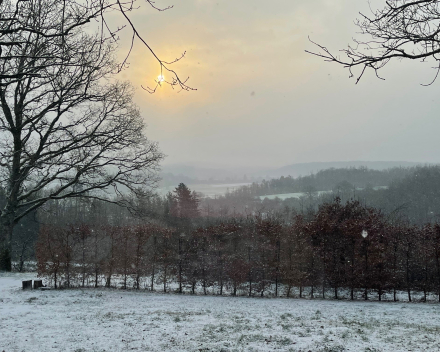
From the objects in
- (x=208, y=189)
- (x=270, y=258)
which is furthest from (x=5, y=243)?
(x=208, y=189)

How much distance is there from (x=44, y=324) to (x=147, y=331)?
2.23m

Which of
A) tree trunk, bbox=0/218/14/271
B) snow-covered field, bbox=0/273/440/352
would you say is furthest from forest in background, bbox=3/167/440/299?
snow-covered field, bbox=0/273/440/352

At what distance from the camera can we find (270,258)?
47.7ft

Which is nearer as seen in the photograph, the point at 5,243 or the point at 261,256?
the point at 261,256

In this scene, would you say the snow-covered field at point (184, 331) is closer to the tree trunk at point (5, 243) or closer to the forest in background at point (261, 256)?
the forest in background at point (261, 256)

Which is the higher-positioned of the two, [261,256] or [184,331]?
[261,256]

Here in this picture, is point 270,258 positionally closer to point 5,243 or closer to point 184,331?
point 184,331

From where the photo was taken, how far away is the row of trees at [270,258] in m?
14.1

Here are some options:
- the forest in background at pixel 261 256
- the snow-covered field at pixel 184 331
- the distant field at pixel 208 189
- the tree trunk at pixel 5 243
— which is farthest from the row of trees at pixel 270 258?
the distant field at pixel 208 189

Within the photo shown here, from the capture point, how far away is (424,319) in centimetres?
912

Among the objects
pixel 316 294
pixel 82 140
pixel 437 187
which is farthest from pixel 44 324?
pixel 437 187

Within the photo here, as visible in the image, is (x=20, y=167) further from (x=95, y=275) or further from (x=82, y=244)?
(x=95, y=275)

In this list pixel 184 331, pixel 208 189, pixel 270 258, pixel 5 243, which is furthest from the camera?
pixel 208 189

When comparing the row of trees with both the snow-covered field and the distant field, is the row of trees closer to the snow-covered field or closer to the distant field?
the snow-covered field
